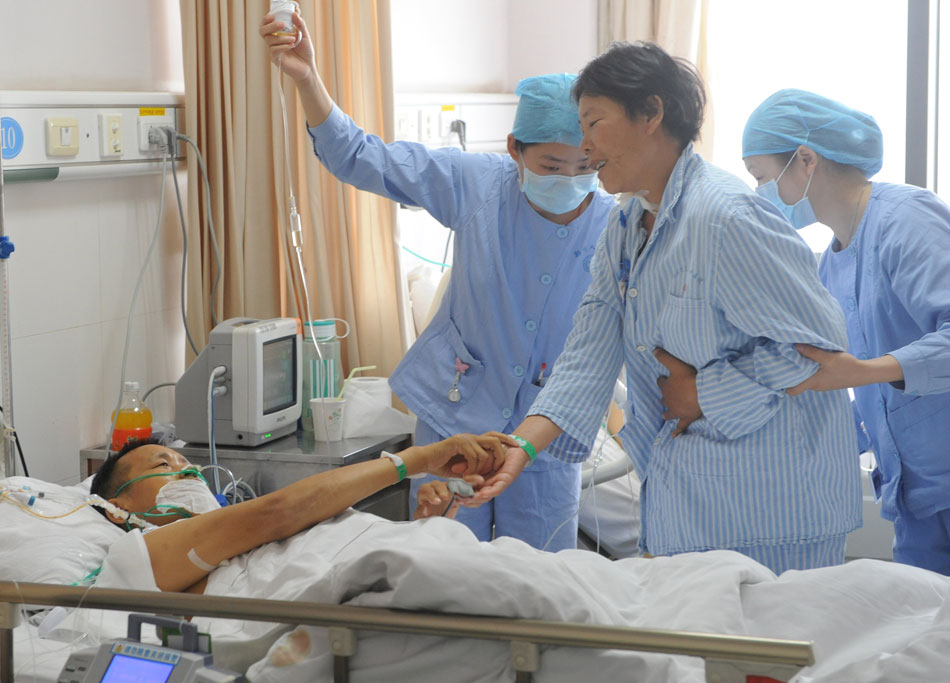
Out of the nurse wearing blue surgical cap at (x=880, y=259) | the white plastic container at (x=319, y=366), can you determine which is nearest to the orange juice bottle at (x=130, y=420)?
the white plastic container at (x=319, y=366)

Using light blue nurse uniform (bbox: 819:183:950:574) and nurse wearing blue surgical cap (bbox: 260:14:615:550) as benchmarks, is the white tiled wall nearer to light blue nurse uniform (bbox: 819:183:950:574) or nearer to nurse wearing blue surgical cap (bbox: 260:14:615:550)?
nurse wearing blue surgical cap (bbox: 260:14:615:550)

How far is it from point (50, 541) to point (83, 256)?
0.99 meters

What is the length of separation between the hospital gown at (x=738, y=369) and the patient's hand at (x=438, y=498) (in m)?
0.34

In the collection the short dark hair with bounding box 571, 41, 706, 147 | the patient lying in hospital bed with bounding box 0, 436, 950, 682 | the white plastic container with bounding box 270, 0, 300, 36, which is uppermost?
the white plastic container with bounding box 270, 0, 300, 36

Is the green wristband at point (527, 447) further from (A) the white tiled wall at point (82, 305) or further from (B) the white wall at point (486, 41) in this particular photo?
(B) the white wall at point (486, 41)

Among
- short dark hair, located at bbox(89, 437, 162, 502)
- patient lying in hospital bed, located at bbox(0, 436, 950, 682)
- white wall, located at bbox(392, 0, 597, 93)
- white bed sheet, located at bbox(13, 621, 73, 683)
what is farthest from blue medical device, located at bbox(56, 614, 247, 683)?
white wall, located at bbox(392, 0, 597, 93)

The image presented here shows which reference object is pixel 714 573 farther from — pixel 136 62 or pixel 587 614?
pixel 136 62

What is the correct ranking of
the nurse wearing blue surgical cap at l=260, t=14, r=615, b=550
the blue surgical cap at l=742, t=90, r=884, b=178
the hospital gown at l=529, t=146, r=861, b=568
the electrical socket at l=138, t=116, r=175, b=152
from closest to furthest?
the hospital gown at l=529, t=146, r=861, b=568
the blue surgical cap at l=742, t=90, r=884, b=178
the nurse wearing blue surgical cap at l=260, t=14, r=615, b=550
the electrical socket at l=138, t=116, r=175, b=152

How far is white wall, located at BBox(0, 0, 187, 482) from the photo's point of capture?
8.23 feet

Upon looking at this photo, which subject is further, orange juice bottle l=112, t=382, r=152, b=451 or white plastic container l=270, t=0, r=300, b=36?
orange juice bottle l=112, t=382, r=152, b=451

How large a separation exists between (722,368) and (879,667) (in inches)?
23.4

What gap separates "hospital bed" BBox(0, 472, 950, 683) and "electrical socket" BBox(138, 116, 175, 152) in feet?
5.12

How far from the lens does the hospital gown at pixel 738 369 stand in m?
1.72

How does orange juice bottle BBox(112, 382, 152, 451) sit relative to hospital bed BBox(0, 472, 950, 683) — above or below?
below
